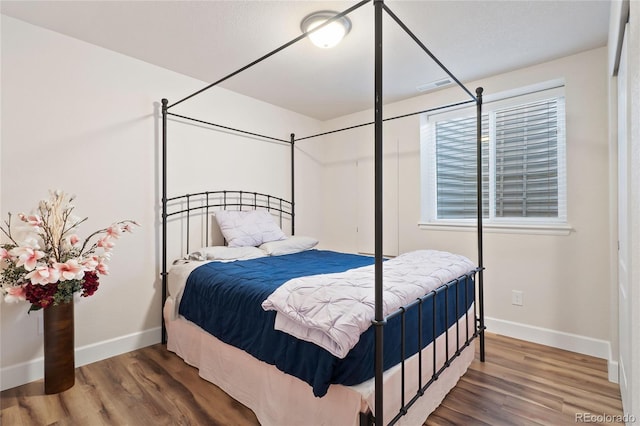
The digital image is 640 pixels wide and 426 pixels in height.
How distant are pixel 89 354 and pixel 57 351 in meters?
0.40

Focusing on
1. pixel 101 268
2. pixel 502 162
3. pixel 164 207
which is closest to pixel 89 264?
pixel 101 268

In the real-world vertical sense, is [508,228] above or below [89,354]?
above

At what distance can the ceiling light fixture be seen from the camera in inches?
78.3

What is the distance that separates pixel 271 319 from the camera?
162 centimetres

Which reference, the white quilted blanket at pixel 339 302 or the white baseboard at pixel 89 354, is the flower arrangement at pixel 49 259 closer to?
the white baseboard at pixel 89 354

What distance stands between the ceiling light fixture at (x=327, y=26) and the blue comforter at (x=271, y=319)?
156 centimetres

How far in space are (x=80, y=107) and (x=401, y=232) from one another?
10.3 feet

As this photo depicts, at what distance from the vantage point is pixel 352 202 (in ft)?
→ 13.3

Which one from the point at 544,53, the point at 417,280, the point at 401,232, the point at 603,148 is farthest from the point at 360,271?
the point at 544,53

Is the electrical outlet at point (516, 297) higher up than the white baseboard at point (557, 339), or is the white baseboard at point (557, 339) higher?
the electrical outlet at point (516, 297)

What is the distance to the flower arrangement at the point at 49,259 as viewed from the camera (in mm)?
1823

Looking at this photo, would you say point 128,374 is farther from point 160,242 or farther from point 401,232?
point 401,232

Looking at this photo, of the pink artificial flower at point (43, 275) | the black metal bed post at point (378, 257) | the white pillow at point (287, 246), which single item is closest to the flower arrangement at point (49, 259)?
the pink artificial flower at point (43, 275)

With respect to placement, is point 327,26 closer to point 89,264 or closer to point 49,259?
point 89,264
